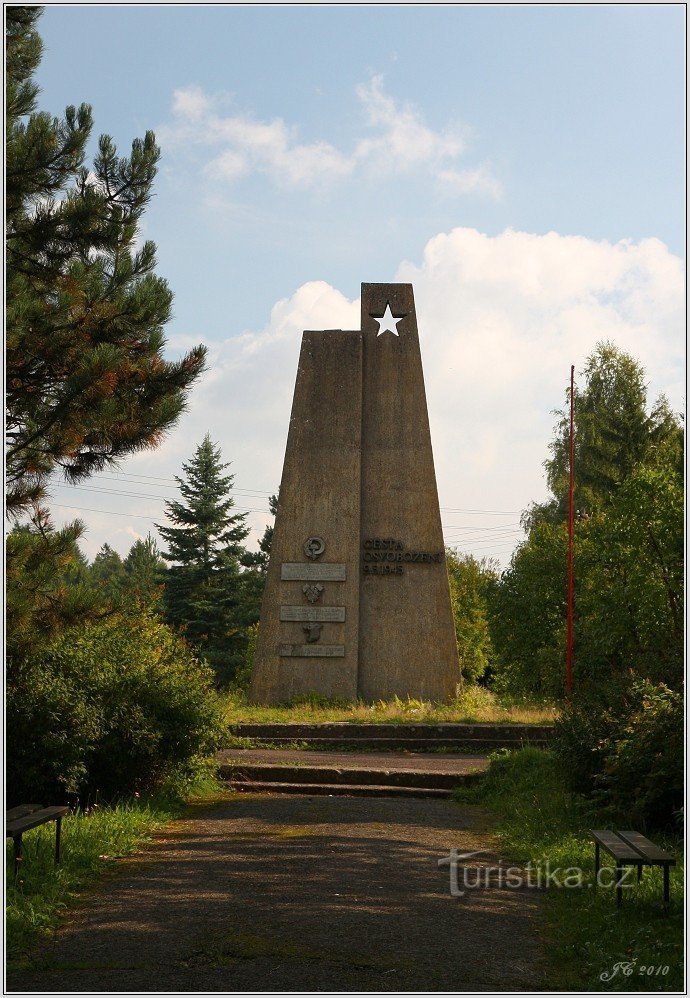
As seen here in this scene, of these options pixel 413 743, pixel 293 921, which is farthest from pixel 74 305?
pixel 413 743

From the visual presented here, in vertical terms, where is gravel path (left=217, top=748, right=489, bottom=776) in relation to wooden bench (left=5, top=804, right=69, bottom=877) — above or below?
below

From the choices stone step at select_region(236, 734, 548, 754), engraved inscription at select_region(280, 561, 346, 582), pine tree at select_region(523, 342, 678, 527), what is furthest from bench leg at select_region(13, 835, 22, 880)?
pine tree at select_region(523, 342, 678, 527)

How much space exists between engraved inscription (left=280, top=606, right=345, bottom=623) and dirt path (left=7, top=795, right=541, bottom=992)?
35.0ft

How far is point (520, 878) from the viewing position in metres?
7.28

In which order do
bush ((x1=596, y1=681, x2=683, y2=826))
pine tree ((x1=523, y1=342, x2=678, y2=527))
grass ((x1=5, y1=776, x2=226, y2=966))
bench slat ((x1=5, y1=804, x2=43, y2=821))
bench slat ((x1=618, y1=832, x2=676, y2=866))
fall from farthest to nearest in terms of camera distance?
1. pine tree ((x1=523, y1=342, x2=678, y2=527))
2. bush ((x1=596, y1=681, x2=683, y2=826))
3. bench slat ((x1=5, y1=804, x2=43, y2=821))
4. grass ((x1=5, y1=776, x2=226, y2=966))
5. bench slat ((x1=618, y1=832, x2=676, y2=866))

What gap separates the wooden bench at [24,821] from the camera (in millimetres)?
6527

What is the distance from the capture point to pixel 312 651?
64.3ft

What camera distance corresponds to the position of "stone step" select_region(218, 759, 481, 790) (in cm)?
1186

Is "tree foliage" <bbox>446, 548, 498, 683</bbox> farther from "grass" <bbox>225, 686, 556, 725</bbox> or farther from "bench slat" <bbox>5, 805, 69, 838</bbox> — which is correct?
"bench slat" <bbox>5, 805, 69, 838</bbox>

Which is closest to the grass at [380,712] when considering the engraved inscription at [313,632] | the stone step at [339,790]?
the engraved inscription at [313,632]

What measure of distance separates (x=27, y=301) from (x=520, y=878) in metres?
6.03

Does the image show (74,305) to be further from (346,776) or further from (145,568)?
(145,568)

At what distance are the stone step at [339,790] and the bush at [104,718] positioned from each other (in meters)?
0.97

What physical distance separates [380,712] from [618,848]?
39.1 ft
